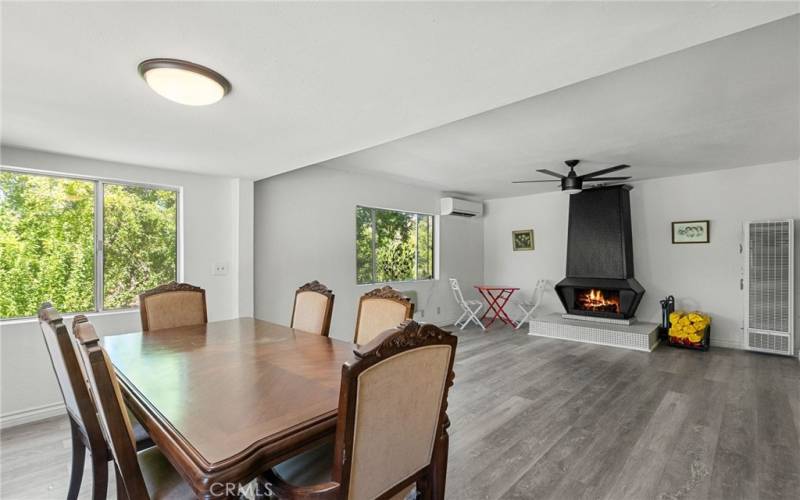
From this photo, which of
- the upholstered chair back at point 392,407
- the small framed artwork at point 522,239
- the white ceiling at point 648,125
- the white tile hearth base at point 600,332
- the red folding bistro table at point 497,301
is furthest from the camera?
the small framed artwork at point 522,239

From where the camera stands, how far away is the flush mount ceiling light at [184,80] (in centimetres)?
156

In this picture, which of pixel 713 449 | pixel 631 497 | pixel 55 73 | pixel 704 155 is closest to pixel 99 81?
pixel 55 73

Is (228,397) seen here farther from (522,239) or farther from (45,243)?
(522,239)

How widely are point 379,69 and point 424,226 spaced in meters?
4.75

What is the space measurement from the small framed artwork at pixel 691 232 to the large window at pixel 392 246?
3.69 m

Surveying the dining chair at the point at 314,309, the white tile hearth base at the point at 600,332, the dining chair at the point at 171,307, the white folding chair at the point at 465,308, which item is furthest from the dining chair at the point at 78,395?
the white tile hearth base at the point at 600,332

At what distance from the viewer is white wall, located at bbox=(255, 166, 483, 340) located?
4125 millimetres

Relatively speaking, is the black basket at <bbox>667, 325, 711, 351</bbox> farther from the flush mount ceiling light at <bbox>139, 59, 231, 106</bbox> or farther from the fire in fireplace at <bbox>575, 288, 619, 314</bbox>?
the flush mount ceiling light at <bbox>139, 59, 231, 106</bbox>

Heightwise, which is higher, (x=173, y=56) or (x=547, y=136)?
(x=547, y=136)

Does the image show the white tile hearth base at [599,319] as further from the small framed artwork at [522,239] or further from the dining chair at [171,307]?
the dining chair at [171,307]

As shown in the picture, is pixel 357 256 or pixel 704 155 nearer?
pixel 704 155

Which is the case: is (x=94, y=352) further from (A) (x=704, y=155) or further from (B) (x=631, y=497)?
(A) (x=704, y=155)

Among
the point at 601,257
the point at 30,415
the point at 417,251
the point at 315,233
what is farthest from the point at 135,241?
the point at 601,257

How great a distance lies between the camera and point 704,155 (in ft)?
13.7
